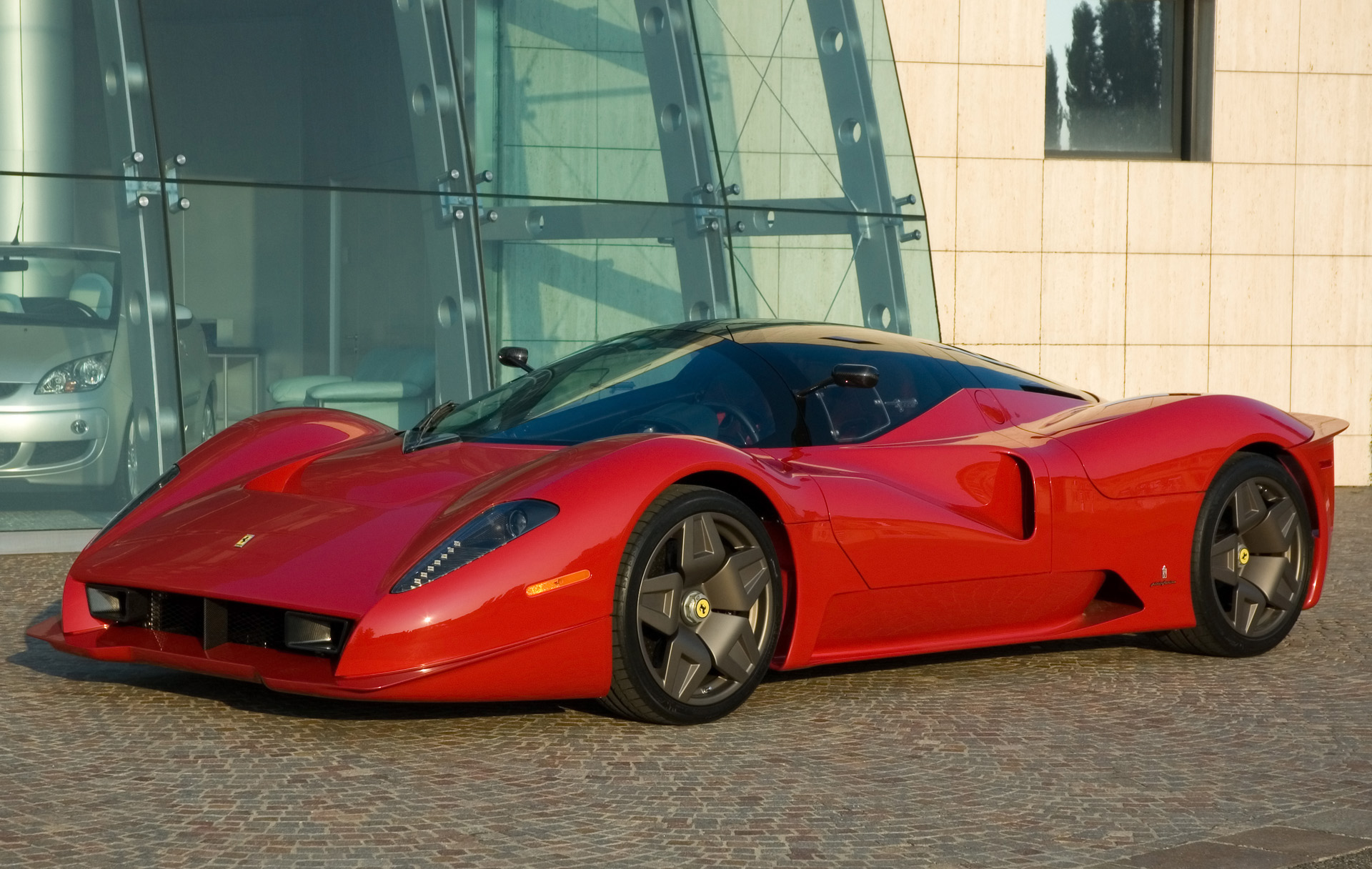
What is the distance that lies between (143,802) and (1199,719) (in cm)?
297

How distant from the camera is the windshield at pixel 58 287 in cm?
882

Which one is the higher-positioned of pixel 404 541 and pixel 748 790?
pixel 404 541

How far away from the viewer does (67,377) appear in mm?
8836

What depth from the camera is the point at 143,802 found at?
364 centimetres

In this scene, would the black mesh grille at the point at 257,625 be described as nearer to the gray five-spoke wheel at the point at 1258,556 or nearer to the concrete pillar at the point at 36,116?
the gray five-spoke wheel at the point at 1258,556

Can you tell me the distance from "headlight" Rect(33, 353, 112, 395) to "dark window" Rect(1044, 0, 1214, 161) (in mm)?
8558

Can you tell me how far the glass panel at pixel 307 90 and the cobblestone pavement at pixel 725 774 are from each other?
4590 millimetres

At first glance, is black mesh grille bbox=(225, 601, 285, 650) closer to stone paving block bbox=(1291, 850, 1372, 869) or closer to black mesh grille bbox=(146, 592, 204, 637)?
black mesh grille bbox=(146, 592, 204, 637)

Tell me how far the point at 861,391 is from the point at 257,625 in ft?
7.06

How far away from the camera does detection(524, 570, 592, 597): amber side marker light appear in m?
4.21

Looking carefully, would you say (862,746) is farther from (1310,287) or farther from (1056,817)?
(1310,287)

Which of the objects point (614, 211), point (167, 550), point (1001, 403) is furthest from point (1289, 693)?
point (614, 211)

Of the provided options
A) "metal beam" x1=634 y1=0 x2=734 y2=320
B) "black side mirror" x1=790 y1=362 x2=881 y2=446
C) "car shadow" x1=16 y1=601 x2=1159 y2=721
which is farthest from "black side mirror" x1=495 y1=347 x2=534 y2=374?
"metal beam" x1=634 y1=0 x2=734 y2=320

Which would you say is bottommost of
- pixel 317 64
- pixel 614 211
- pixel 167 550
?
pixel 167 550
